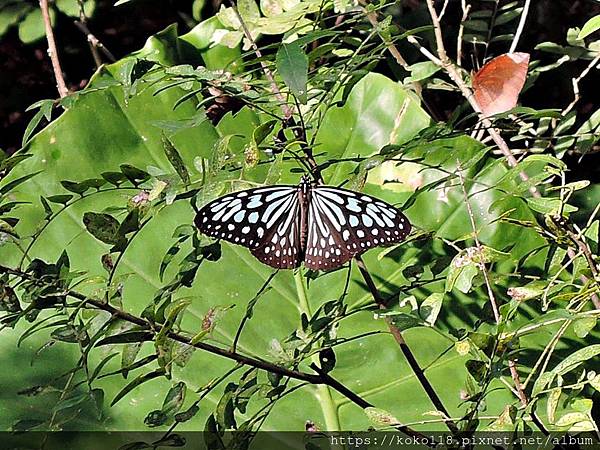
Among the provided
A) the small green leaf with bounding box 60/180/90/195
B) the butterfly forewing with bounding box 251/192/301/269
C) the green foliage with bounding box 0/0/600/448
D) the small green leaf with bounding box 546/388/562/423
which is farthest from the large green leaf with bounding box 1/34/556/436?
the small green leaf with bounding box 546/388/562/423

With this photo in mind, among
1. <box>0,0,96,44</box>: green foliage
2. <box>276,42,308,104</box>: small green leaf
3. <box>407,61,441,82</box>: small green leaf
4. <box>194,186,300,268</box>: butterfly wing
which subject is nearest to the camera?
<box>276,42,308,104</box>: small green leaf

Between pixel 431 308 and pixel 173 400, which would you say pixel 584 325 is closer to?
pixel 431 308

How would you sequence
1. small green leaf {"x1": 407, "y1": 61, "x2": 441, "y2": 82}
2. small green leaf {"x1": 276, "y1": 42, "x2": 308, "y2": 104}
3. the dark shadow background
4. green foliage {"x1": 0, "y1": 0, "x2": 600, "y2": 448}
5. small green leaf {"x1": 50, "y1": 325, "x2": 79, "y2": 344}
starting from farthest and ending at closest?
1. the dark shadow background
2. small green leaf {"x1": 407, "y1": 61, "x2": 441, "y2": 82}
3. green foliage {"x1": 0, "y1": 0, "x2": 600, "y2": 448}
4. small green leaf {"x1": 50, "y1": 325, "x2": 79, "y2": 344}
5. small green leaf {"x1": 276, "y1": 42, "x2": 308, "y2": 104}

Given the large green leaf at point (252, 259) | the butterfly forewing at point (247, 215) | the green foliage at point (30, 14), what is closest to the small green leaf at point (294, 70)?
the butterfly forewing at point (247, 215)

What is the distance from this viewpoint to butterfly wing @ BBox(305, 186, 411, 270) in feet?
2.83

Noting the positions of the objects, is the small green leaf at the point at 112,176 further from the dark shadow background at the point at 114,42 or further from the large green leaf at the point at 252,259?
the dark shadow background at the point at 114,42

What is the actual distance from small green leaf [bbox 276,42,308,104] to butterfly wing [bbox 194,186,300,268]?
0.22 metres

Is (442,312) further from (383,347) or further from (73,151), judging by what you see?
(73,151)

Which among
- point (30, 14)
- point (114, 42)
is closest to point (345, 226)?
point (30, 14)

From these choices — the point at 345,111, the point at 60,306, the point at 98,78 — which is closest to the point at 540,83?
the point at 345,111

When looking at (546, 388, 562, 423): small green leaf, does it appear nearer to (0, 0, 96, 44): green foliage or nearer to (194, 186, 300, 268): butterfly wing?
(194, 186, 300, 268): butterfly wing

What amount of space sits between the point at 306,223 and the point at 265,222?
0.04 metres

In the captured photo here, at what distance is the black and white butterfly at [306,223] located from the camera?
0.86 m

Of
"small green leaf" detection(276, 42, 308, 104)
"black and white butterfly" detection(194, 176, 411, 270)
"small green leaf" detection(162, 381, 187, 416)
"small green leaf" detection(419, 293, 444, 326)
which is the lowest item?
"small green leaf" detection(419, 293, 444, 326)
